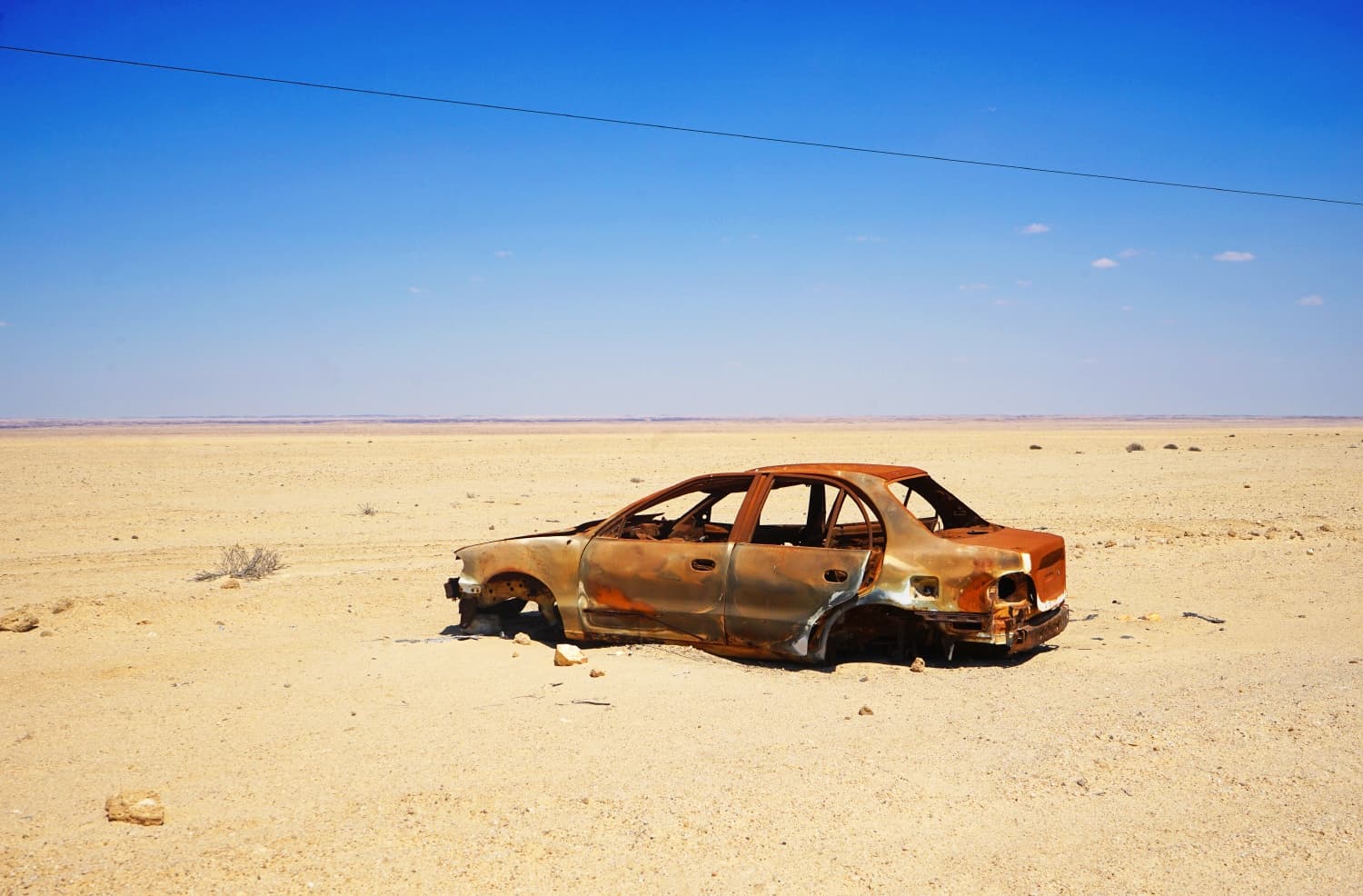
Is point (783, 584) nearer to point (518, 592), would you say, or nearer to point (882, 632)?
point (882, 632)

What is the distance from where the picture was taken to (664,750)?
580cm

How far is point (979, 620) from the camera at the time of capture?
702 centimetres

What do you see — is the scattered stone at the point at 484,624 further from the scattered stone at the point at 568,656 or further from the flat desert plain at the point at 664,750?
the scattered stone at the point at 568,656

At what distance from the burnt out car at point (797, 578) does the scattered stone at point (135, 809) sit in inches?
142

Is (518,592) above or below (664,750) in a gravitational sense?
above

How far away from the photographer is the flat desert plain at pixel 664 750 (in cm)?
433

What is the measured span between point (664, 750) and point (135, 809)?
102 inches

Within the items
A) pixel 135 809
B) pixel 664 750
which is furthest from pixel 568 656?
pixel 135 809

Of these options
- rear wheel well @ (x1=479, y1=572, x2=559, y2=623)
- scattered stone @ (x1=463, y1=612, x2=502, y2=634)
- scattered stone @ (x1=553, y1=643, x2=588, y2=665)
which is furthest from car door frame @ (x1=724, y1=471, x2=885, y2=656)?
scattered stone @ (x1=463, y1=612, x2=502, y2=634)

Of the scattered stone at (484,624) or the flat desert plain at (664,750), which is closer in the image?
the flat desert plain at (664,750)

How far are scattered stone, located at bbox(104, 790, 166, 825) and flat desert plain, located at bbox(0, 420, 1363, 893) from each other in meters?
0.06

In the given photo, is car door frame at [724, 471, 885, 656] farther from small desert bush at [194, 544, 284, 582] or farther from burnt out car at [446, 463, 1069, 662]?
small desert bush at [194, 544, 284, 582]

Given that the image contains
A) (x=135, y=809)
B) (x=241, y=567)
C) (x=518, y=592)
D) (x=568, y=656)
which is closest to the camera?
(x=135, y=809)

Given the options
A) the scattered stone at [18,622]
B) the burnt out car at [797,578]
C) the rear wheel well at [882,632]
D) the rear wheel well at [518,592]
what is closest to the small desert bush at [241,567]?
the scattered stone at [18,622]
